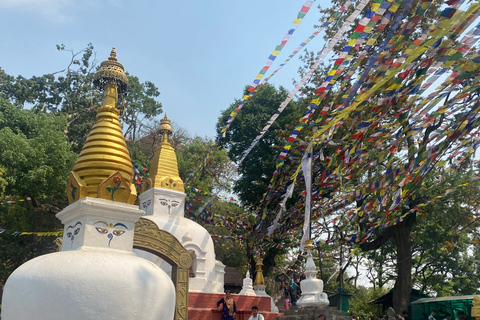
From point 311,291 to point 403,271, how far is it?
7653 mm

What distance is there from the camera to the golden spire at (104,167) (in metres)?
5.75

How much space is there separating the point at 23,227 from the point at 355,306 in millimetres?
23342

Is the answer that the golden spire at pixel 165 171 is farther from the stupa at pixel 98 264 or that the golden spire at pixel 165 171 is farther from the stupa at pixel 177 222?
the stupa at pixel 98 264

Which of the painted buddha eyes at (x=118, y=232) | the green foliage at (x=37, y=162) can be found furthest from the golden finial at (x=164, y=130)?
the painted buddha eyes at (x=118, y=232)

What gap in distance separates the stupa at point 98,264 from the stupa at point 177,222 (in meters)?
7.75

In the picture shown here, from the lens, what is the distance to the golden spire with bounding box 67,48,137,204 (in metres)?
5.75

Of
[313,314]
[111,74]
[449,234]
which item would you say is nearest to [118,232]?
[111,74]

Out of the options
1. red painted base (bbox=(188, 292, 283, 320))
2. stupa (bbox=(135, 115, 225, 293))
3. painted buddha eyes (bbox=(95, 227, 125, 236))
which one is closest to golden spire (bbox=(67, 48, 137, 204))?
painted buddha eyes (bbox=(95, 227, 125, 236))

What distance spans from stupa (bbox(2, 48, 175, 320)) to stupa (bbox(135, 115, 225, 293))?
25.4 ft

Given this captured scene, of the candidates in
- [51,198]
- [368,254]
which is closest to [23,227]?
[51,198]

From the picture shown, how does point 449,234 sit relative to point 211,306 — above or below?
above

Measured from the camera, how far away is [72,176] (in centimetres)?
597

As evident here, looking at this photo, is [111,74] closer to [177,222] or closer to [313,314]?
[313,314]

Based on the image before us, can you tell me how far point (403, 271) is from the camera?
1580 cm
